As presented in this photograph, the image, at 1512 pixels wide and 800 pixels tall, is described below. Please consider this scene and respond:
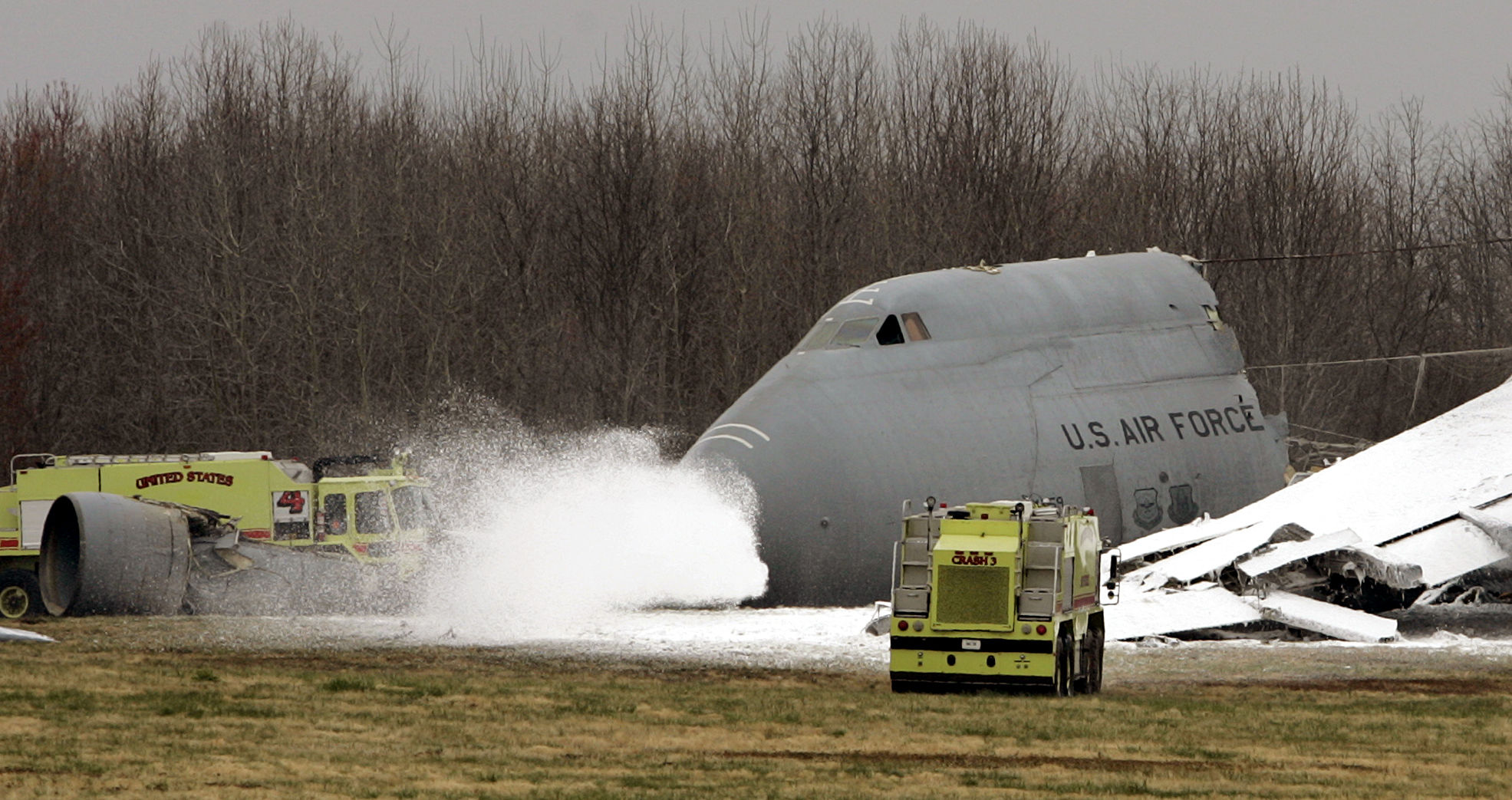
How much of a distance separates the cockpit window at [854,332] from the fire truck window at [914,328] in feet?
1.72

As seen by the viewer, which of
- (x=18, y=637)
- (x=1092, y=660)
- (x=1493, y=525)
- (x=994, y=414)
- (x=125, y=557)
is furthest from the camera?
(x=125, y=557)

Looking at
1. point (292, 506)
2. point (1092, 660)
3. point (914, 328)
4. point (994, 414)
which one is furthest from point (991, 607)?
point (292, 506)

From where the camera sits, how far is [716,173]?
63344 millimetres

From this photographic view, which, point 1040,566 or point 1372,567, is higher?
point 1040,566

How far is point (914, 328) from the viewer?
27.4m

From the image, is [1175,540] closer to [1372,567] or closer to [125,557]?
[1372,567]

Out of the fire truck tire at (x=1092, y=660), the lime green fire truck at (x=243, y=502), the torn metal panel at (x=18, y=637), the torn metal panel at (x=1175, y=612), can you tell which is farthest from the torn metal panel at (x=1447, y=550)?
the torn metal panel at (x=18, y=637)

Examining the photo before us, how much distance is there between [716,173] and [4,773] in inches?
2027

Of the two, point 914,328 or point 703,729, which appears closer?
point 703,729

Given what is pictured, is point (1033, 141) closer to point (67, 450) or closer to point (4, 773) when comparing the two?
point (67, 450)

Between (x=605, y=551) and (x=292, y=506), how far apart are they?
28.4 ft

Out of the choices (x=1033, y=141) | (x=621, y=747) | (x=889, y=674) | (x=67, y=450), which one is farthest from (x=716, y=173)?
(x=621, y=747)

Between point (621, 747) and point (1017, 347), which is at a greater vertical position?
point (1017, 347)

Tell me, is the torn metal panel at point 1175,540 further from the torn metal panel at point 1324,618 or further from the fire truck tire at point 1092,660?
the fire truck tire at point 1092,660
